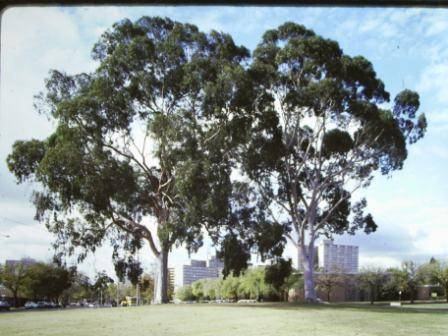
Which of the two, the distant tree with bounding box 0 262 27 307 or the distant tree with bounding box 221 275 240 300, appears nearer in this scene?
the distant tree with bounding box 0 262 27 307

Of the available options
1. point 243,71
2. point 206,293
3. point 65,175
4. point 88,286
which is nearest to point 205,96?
point 243,71

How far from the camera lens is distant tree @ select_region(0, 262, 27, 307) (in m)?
50.3

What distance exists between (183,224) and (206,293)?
60446 millimetres

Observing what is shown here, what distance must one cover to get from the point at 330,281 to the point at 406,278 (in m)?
9.16

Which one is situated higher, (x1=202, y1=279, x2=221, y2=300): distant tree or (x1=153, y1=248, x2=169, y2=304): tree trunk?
(x1=153, y1=248, x2=169, y2=304): tree trunk

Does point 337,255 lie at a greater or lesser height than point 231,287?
greater

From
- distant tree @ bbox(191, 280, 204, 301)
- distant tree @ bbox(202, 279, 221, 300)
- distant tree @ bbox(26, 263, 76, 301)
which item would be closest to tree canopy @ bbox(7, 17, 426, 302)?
distant tree @ bbox(26, 263, 76, 301)

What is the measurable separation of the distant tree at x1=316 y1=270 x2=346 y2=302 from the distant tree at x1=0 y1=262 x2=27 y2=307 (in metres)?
32.7

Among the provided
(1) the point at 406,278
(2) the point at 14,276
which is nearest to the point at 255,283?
(1) the point at 406,278

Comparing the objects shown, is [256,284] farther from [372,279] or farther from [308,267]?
[308,267]

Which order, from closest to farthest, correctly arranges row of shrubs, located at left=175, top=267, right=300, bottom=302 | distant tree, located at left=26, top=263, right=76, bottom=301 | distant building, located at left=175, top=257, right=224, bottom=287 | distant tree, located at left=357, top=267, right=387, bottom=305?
distant tree, located at left=26, top=263, right=76, bottom=301, row of shrubs, located at left=175, top=267, right=300, bottom=302, distant tree, located at left=357, top=267, right=387, bottom=305, distant building, located at left=175, top=257, right=224, bottom=287

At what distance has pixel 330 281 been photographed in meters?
63.2

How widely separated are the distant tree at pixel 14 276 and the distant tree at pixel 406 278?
1460 inches

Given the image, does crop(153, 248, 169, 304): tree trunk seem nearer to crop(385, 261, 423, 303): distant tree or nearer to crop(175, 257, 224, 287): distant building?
crop(385, 261, 423, 303): distant tree
